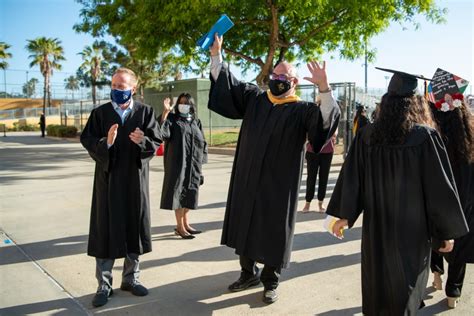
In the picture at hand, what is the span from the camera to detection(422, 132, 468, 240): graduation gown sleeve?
2.85 m

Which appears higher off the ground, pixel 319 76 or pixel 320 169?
pixel 319 76

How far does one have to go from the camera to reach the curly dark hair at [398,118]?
2920mm

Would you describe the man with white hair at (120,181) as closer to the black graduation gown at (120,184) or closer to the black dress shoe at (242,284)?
the black graduation gown at (120,184)

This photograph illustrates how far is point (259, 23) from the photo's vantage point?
1620cm

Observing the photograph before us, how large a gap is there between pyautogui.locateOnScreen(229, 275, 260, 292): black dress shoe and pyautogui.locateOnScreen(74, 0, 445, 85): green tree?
10012 mm


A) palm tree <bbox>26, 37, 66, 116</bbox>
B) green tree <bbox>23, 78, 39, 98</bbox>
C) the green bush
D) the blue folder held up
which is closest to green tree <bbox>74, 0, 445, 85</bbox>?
the blue folder held up

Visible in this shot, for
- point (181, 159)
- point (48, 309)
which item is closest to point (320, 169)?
point (181, 159)

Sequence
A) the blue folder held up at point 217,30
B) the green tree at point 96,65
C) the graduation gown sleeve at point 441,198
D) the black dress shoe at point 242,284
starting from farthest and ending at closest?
the green tree at point 96,65
the black dress shoe at point 242,284
the blue folder held up at point 217,30
the graduation gown sleeve at point 441,198

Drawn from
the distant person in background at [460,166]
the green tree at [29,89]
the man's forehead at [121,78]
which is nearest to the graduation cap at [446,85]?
the distant person in background at [460,166]

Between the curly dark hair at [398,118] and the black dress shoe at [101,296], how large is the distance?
2689mm

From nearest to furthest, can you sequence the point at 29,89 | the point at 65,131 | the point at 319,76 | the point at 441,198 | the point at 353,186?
1. the point at 441,198
2. the point at 353,186
3. the point at 319,76
4. the point at 65,131
5. the point at 29,89

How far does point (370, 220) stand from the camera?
10.2 feet

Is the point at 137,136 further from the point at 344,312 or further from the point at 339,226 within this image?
the point at 344,312

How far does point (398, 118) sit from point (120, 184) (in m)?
2.46
